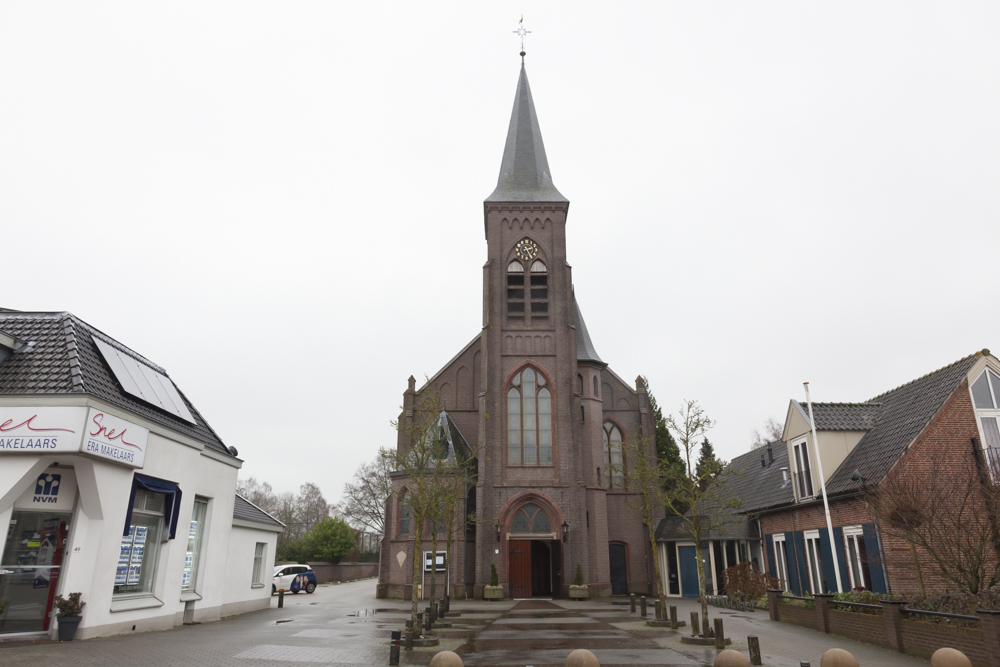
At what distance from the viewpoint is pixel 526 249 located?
38.4 meters

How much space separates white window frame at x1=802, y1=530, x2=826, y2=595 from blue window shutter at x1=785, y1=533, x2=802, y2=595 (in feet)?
3.63

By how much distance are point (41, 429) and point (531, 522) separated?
24.2 metres

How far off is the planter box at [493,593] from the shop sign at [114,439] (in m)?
19.6

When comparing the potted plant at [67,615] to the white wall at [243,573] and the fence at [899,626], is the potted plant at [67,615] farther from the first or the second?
the fence at [899,626]

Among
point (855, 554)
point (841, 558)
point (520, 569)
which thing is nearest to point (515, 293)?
point (520, 569)

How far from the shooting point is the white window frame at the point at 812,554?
75.5 feet

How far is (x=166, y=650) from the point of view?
13.5m

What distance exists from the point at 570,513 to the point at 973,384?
18938 mm

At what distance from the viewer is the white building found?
45.1ft

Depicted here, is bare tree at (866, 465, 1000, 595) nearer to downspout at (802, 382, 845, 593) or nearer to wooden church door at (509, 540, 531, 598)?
downspout at (802, 382, 845, 593)

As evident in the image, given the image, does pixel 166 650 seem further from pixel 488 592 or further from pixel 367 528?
pixel 367 528

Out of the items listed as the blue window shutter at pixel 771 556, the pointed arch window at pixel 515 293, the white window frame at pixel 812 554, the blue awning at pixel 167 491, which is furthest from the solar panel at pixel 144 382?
the blue window shutter at pixel 771 556

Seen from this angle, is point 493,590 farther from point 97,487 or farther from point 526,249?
point 97,487

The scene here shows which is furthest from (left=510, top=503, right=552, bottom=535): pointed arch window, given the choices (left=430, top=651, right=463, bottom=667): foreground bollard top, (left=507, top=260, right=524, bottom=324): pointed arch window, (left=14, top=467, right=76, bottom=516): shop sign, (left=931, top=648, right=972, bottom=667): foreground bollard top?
(left=931, top=648, right=972, bottom=667): foreground bollard top
